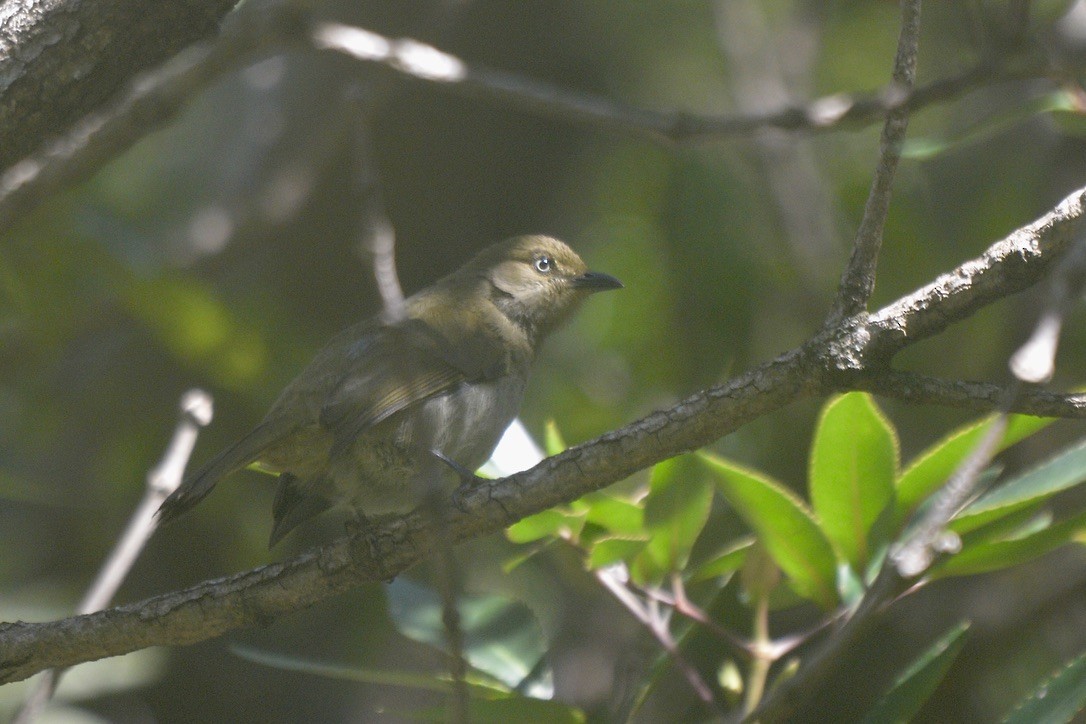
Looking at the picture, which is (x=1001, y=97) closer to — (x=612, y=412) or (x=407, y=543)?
(x=612, y=412)

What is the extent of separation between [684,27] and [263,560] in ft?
16.0

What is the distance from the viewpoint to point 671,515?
2.94m

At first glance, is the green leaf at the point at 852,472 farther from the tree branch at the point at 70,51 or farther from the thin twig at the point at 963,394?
the tree branch at the point at 70,51

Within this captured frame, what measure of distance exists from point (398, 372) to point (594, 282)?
1389 millimetres

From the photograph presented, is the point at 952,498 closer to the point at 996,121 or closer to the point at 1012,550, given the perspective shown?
the point at 1012,550

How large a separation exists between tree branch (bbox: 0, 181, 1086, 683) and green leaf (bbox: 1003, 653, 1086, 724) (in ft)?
1.89

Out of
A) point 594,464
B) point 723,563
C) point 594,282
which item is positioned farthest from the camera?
point 594,282

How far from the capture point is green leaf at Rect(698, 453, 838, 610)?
2.80 meters

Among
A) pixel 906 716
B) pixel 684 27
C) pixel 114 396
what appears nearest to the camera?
pixel 906 716

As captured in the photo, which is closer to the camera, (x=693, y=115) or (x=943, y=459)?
(x=693, y=115)

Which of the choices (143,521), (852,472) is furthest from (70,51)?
(852,472)

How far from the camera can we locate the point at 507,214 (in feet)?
22.7

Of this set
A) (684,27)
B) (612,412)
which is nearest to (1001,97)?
(684,27)

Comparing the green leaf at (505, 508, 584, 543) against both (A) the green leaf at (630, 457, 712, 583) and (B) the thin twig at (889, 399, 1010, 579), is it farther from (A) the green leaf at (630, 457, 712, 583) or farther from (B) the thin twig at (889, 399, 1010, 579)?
(B) the thin twig at (889, 399, 1010, 579)
